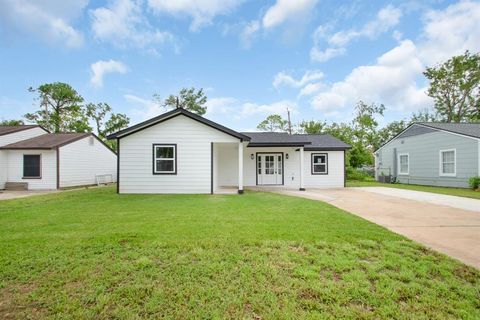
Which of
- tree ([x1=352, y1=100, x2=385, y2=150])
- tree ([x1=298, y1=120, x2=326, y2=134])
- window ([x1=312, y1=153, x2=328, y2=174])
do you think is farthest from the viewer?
tree ([x1=298, y1=120, x2=326, y2=134])

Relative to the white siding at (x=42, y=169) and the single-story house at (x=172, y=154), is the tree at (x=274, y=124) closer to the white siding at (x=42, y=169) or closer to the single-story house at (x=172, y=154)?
the single-story house at (x=172, y=154)

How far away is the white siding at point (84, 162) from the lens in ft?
51.6

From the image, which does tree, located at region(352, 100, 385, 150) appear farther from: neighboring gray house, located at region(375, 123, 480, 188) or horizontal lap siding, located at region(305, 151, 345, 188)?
horizontal lap siding, located at region(305, 151, 345, 188)

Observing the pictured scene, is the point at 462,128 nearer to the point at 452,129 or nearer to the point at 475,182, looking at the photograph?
the point at 452,129

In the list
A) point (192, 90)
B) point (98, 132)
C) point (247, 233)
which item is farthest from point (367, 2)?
point (98, 132)

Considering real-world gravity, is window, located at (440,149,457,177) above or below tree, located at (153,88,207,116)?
below

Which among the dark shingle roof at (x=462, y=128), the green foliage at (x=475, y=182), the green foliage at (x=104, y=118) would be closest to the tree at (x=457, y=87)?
the dark shingle roof at (x=462, y=128)

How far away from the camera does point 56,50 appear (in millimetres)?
16703

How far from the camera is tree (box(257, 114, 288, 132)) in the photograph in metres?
35.9

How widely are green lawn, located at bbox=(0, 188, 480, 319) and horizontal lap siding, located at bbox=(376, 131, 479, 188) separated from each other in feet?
43.6

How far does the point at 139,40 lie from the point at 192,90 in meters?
20.1

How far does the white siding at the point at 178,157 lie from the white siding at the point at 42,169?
6.80 meters

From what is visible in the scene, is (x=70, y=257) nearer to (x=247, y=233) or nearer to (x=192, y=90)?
(x=247, y=233)

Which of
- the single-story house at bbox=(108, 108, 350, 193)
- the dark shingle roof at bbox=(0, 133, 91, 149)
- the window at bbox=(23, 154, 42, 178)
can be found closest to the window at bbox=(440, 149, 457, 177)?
the single-story house at bbox=(108, 108, 350, 193)
